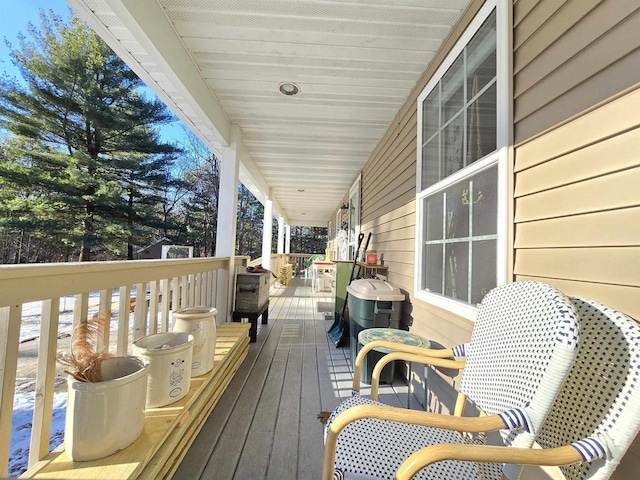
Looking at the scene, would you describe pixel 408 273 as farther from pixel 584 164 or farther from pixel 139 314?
pixel 139 314

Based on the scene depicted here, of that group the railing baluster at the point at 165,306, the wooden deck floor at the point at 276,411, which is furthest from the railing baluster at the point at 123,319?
the wooden deck floor at the point at 276,411

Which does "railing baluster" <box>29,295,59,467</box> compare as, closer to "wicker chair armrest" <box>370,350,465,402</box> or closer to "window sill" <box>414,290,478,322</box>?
"wicker chair armrest" <box>370,350,465,402</box>

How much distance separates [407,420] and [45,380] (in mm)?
1399

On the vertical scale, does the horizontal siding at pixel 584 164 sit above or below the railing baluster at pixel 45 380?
above

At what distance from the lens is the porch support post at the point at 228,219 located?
3445mm

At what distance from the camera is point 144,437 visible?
116 cm

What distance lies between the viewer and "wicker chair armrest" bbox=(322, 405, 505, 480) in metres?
0.80

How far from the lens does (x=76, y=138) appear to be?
12.6 m

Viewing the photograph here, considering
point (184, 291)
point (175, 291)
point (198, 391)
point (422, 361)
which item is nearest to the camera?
point (422, 361)

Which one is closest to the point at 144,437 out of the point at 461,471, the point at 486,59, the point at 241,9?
the point at 461,471

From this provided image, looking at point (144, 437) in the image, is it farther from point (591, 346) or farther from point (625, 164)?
point (625, 164)

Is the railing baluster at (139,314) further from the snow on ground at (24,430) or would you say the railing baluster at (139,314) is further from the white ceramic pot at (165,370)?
the snow on ground at (24,430)

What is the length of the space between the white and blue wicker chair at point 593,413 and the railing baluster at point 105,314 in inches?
56.1

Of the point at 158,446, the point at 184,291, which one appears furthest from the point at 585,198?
the point at 184,291
